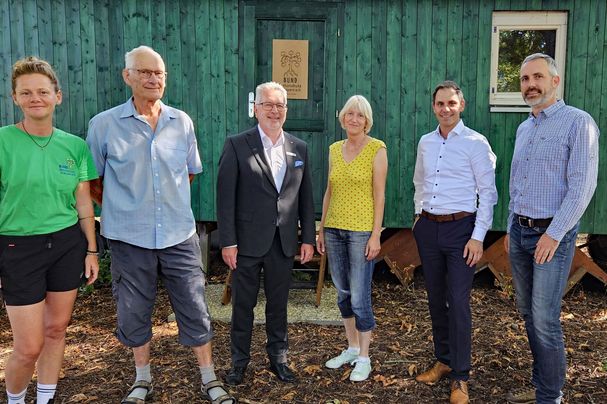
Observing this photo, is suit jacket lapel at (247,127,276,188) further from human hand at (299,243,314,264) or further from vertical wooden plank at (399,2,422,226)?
vertical wooden plank at (399,2,422,226)

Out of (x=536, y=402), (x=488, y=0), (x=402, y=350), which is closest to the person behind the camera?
(x=536, y=402)

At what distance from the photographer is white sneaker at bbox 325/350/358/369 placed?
3.93 metres

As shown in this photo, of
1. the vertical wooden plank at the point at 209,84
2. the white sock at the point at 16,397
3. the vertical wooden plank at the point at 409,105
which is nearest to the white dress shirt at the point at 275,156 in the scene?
the white sock at the point at 16,397

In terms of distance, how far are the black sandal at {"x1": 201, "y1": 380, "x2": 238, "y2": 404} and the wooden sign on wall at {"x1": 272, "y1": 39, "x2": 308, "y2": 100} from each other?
352 centimetres

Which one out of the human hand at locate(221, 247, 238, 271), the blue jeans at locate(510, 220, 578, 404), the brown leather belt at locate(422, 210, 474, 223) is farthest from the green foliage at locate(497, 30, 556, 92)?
the human hand at locate(221, 247, 238, 271)

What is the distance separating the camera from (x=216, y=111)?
6102 mm

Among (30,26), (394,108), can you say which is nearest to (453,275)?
Answer: (394,108)

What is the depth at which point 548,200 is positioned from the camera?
300cm

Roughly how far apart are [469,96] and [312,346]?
3357 mm

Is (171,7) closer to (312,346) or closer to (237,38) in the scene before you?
(237,38)

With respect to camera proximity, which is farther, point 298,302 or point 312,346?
point 298,302

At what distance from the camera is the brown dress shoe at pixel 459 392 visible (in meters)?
3.36

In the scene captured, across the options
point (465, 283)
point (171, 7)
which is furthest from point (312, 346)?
point (171, 7)

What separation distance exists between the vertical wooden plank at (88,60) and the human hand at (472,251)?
15.3 ft
